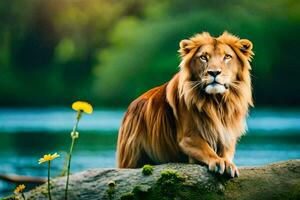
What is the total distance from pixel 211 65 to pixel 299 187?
84 cm

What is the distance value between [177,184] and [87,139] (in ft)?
12.1

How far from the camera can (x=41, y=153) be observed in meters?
7.36

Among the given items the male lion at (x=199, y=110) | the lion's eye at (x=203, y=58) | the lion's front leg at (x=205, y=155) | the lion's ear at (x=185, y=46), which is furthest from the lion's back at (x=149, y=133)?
the lion's eye at (x=203, y=58)

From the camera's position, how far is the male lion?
3912mm

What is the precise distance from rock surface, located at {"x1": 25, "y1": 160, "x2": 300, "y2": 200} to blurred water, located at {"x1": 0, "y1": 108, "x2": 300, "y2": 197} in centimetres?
295

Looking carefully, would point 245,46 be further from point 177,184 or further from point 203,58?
point 177,184

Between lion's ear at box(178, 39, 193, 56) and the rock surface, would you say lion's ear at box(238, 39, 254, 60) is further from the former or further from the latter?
the rock surface

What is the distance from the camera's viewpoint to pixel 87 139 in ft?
24.1

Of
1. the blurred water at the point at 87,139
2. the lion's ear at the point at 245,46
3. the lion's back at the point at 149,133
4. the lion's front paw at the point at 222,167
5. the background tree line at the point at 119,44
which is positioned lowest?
the lion's front paw at the point at 222,167

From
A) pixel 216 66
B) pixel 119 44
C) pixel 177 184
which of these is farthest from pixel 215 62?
pixel 119 44

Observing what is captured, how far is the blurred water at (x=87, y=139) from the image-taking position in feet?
22.9

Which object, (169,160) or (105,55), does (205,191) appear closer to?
(169,160)

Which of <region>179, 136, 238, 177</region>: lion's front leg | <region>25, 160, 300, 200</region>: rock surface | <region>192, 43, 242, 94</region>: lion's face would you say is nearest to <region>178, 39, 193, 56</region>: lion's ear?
<region>192, 43, 242, 94</region>: lion's face

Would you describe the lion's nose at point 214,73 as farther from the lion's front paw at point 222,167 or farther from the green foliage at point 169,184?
the green foliage at point 169,184
